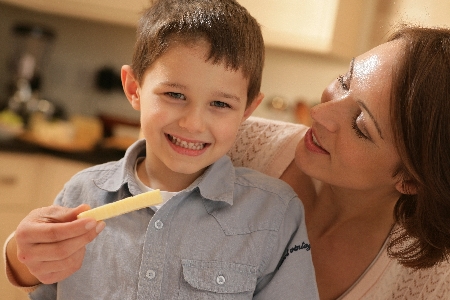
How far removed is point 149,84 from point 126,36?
2.09 m

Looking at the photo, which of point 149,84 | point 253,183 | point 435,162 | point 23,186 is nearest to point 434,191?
point 435,162

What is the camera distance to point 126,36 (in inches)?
120

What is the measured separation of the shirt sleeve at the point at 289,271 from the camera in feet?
3.43

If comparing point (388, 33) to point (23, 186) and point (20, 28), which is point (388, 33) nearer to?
point (23, 186)

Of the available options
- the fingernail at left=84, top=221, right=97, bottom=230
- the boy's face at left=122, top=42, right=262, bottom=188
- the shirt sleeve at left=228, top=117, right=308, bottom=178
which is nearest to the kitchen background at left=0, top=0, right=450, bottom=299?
the shirt sleeve at left=228, top=117, right=308, bottom=178

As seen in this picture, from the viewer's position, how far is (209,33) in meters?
1.03

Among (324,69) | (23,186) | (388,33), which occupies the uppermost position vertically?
(388,33)

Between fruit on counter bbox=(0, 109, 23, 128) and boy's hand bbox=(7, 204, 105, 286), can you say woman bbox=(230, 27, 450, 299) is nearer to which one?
boy's hand bbox=(7, 204, 105, 286)

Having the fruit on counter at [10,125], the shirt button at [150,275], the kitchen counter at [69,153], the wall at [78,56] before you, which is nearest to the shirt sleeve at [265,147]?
the shirt button at [150,275]

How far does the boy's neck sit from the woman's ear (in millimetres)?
423

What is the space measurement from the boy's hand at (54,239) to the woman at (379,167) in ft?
→ 1.72

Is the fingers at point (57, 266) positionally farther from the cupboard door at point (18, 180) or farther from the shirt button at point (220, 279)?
the cupboard door at point (18, 180)

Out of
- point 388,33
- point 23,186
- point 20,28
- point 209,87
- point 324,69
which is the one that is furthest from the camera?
point 324,69

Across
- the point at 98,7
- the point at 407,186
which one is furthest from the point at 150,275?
the point at 98,7
